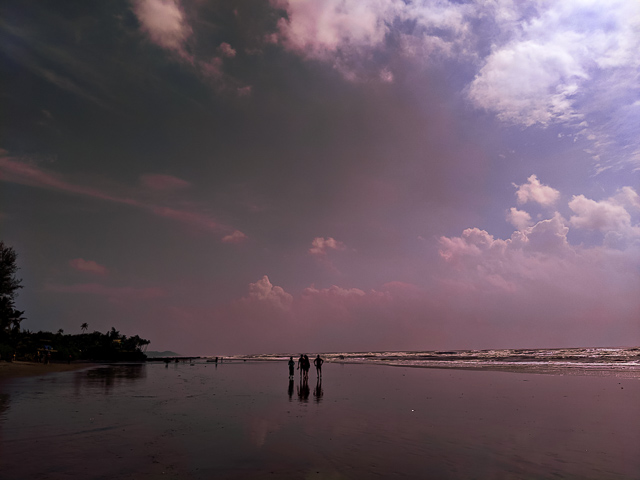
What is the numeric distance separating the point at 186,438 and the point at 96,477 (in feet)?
14.4

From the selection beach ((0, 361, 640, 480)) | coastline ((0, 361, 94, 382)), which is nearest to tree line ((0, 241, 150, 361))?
coastline ((0, 361, 94, 382))

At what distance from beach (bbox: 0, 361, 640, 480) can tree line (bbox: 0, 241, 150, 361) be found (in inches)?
1833

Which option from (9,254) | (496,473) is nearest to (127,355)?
(9,254)

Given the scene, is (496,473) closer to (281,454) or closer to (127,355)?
(281,454)

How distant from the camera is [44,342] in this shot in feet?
301

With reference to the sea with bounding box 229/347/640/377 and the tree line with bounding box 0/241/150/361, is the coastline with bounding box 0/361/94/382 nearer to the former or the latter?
the tree line with bounding box 0/241/150/361

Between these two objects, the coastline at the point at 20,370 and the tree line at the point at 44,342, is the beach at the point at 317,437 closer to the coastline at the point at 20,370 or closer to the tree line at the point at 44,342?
the coastline at the point at 20,370

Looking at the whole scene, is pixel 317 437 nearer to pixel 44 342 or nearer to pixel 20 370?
pixel 20 370

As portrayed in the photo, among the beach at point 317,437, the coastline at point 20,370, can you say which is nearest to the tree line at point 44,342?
the coastline at point 20,370

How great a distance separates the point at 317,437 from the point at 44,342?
101m

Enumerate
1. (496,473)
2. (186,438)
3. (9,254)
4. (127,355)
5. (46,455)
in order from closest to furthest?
(496,473)
(46,455)
(186,438)
(9,254)
(127,355)

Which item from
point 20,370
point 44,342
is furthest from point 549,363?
point 44,342

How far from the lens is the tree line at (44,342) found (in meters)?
61.1

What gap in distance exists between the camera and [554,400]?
2384cm
